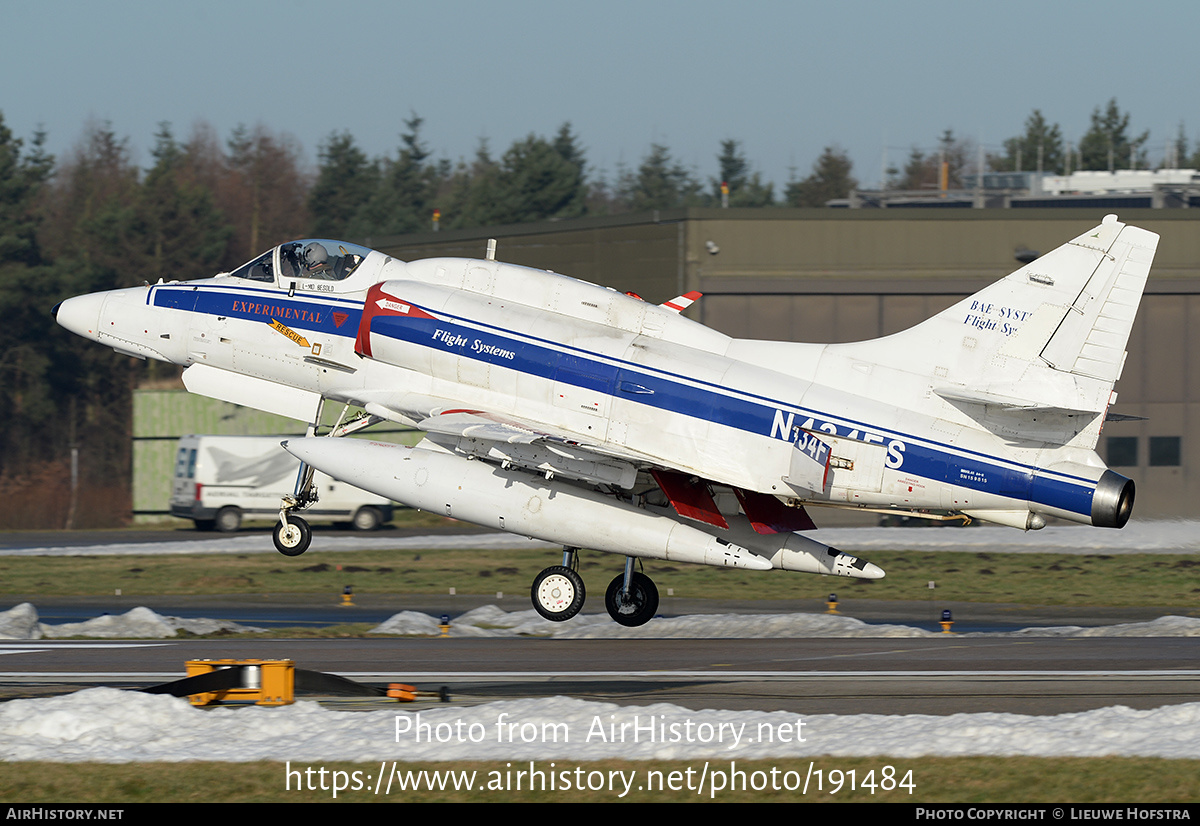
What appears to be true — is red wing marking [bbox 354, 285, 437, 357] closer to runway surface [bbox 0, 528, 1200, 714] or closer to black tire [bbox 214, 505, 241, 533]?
runway surface [bbox 0, 528, 1200, 714]

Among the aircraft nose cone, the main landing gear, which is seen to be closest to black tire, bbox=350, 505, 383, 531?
the aircraft nose cone

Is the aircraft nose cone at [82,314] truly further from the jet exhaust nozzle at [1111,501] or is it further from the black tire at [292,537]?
the jet exhaust nozzle at [1111,501]

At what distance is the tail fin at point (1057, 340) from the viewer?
16938 millimetres

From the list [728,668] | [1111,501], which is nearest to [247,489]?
[728,668]

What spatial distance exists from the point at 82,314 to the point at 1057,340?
14.6m

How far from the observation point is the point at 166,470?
52844mm

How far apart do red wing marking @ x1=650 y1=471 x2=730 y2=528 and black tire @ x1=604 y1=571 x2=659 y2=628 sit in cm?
175

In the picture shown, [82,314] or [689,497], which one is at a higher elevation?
[82,314]

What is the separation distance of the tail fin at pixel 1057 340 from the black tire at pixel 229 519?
3327 cm

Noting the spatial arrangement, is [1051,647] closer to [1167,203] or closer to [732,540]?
[732,540]

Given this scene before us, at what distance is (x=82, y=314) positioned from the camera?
67.4 feet

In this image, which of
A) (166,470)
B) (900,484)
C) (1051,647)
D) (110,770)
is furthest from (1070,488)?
(166,470)

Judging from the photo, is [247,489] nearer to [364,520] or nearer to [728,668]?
[364,520]
